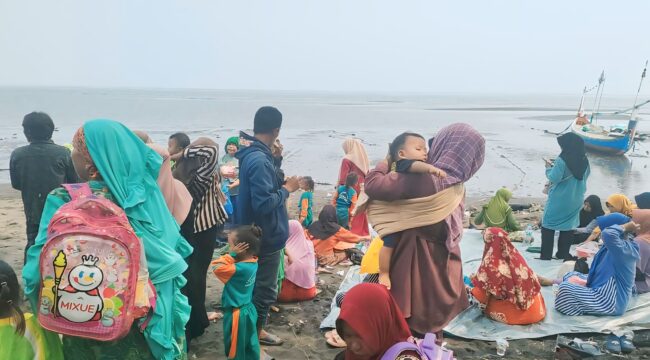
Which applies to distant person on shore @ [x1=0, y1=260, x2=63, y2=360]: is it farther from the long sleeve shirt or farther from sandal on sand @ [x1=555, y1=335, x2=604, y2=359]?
sandal on sand @ [x1=555, y1=335, x2=604, y2=359]

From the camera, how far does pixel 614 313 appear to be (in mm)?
4172

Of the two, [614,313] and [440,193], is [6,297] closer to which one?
[440,193]

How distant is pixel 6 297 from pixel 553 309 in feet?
14.4

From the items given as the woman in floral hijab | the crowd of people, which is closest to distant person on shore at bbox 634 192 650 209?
the crowd of people


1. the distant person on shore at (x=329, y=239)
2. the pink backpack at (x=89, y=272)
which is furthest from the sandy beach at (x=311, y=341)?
the pink backpack at (x=89, y=272)

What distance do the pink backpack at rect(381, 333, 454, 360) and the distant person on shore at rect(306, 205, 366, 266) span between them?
3.83m

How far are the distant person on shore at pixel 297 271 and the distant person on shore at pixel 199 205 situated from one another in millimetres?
1154

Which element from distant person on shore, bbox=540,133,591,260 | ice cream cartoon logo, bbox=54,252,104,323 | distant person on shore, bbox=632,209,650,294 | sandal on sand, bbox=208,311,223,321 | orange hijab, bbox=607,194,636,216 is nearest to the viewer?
ice cream cartoon logo, bbox=54,252,104,323

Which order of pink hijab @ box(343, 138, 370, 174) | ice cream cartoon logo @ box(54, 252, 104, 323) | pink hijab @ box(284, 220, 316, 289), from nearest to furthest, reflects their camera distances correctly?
ice cream cartoon logo @ box(54, 252, 104, 323) → pink hijab @ box(284, 220, 316, 289) → pink hijab @ box(343, 138, 370, 174)

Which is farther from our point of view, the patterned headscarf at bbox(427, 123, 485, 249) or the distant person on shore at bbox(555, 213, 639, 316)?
the distant person on shore at bbox(555, 213, 639, 316)

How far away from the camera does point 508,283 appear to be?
13.3 ft

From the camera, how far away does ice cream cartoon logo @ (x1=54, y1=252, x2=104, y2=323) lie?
1785 mm

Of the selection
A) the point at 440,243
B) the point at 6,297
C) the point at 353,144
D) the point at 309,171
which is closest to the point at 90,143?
the point at 6,297

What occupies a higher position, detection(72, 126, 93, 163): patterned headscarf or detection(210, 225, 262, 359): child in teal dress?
detection(72, 126, 93, 163): patterned headscarf
